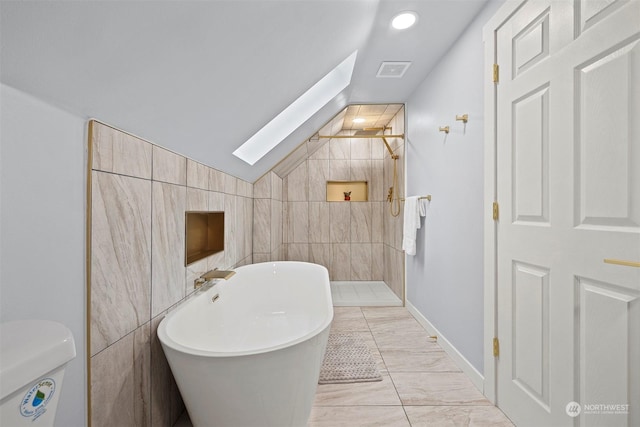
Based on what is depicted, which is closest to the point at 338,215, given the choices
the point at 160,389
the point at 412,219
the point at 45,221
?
the point at 412,219

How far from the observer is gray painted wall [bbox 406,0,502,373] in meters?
1.90

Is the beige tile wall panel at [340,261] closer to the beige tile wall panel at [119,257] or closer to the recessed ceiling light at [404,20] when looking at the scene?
the recessed ceiling light at [404,20]

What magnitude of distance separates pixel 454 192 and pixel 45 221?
7.35ft

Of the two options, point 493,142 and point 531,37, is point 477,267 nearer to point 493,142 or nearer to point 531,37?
point 493,142

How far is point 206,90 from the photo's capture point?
1.34 meters

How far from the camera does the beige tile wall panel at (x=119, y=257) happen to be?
100cm

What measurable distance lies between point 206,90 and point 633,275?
173 centimetres

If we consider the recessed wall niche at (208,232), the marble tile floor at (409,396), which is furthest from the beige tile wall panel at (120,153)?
the marble tile floor at (409,396)

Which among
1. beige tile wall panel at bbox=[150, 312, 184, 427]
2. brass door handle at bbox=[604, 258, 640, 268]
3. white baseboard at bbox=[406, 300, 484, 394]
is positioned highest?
brass door handle at bbox=[604, 258, 640, 268]

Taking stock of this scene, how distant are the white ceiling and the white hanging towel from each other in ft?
4.05

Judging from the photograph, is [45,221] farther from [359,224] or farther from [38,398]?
[359,224]

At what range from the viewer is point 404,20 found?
196 cm

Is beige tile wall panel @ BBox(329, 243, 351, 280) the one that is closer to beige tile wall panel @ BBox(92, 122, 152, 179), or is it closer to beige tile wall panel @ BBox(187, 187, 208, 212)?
beige tile wall panel @ BBox(187, 187, 208, 212)

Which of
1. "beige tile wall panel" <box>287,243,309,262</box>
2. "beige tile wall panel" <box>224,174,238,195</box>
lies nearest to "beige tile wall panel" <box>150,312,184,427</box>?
"beige tile wall panel" <box>224,174,238,195</box>
